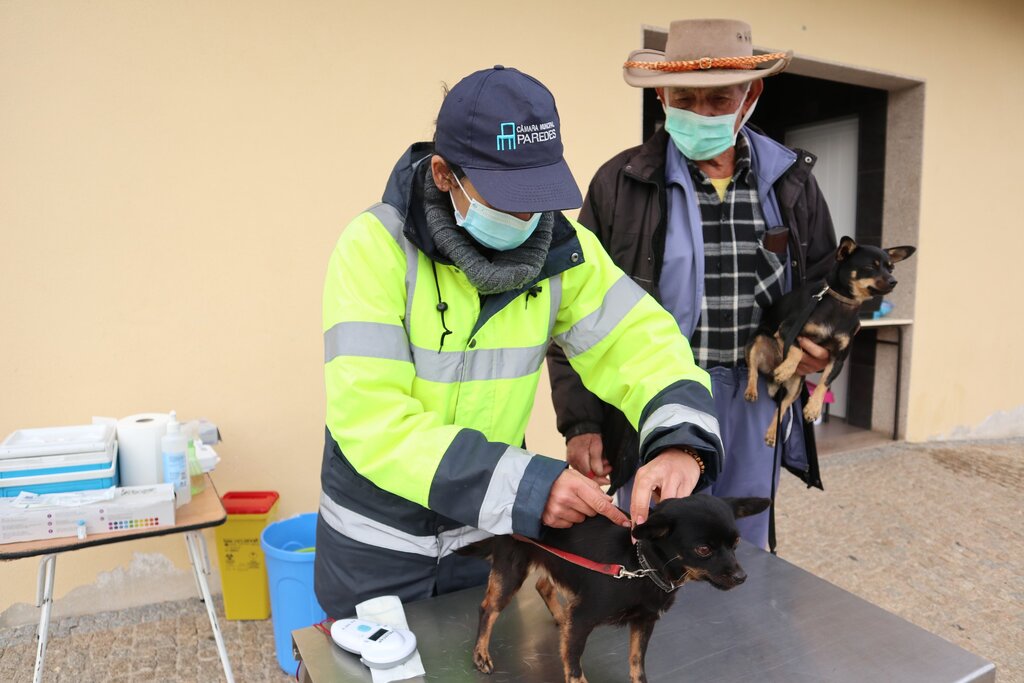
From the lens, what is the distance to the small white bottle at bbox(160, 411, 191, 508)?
2748mm

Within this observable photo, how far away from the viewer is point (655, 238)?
2.36 metres

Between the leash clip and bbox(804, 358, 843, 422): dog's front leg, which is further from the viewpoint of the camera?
bbox(804, 358, 843, 422): dog's front leg

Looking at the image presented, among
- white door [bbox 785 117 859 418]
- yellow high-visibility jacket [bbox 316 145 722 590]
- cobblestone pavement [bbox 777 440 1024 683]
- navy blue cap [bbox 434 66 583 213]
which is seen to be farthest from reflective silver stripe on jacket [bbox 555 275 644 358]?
white door [bbox 785 117 859 418]

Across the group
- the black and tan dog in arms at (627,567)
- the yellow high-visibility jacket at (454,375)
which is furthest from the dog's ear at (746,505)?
the yellow high-visibility jacket at (454,375)

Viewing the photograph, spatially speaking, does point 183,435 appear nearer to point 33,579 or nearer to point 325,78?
point 33,579

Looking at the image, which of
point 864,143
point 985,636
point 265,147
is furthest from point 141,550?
point 864,143

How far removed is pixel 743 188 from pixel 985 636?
9.55ft

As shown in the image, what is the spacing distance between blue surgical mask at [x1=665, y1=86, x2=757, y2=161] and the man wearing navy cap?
0.81 m

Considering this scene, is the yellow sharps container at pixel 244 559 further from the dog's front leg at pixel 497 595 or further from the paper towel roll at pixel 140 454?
the dog's front leg at pixel 497 595

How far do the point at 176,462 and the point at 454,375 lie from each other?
1725 millimetres

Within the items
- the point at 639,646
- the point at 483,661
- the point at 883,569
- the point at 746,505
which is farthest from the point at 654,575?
the point at 883,569

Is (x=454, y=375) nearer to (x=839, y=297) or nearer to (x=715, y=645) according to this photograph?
(x=715, y=645)

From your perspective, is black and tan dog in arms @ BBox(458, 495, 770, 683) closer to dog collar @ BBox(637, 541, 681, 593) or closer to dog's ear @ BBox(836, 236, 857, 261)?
dog collar @ BBox(637, 541, 681, 593)

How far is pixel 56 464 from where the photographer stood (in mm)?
2506
